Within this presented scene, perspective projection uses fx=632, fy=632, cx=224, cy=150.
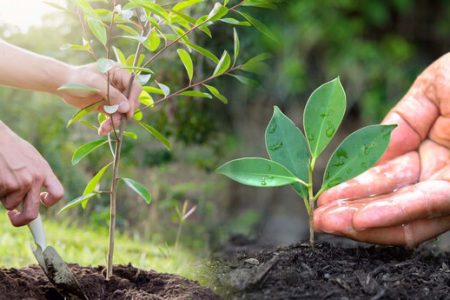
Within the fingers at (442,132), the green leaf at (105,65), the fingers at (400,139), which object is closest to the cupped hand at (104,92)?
the green leaf at (105,65)

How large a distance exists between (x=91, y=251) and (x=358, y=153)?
1.17 metres

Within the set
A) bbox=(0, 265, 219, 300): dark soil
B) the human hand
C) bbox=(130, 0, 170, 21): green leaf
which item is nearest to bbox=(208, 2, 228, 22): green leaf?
bbox=(130, 0, 170, 21): green leaf

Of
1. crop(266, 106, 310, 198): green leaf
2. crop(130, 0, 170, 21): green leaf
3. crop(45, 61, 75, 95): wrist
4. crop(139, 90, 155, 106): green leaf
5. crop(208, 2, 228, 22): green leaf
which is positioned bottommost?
crop(266, 106, 310, 198): green leaf

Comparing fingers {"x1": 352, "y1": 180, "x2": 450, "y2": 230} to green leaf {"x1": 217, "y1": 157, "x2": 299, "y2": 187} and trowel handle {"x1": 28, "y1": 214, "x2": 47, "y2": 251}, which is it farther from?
trowel handle {"x1": 28, "y1": 214, "x2": 47, "y2": 251}

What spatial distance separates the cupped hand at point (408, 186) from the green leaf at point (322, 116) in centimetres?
25

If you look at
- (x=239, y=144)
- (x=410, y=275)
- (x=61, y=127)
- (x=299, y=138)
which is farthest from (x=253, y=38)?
(x=410, y=275)

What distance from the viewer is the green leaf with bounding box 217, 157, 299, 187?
138 centimetres

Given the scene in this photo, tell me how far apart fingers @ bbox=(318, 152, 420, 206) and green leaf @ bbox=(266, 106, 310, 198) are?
330mm

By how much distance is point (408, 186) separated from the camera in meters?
1.79

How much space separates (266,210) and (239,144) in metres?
0.50

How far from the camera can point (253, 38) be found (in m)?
2.72

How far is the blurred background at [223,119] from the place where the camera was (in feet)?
8.63

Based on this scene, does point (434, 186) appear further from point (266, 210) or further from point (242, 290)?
point (266, 210)

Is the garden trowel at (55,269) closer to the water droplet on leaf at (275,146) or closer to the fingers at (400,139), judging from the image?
the water droplet on leaf at (275,146)
